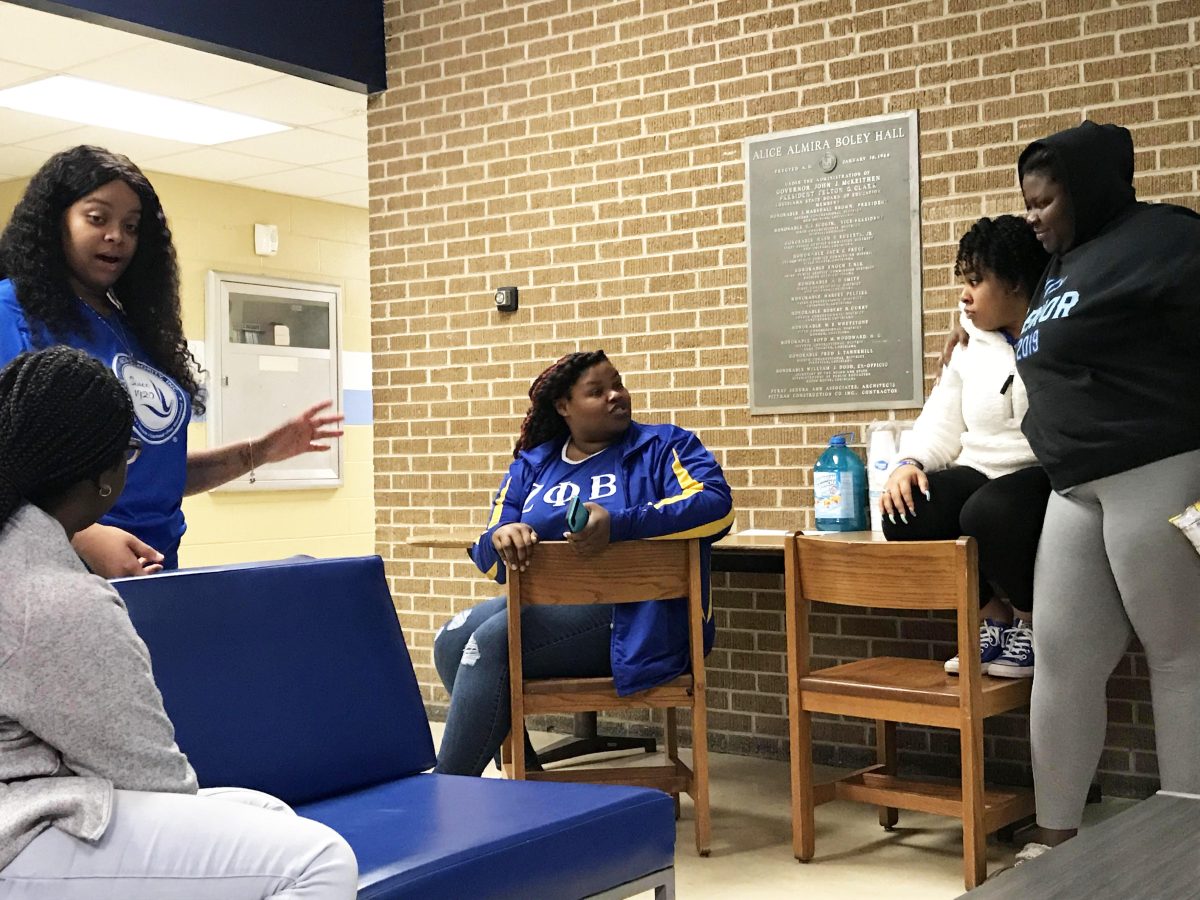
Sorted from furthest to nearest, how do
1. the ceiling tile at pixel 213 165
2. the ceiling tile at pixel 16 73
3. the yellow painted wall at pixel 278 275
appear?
the yellow painted wall at pixel 278 275
the ceiling tile at pixel 213 165
the ceiling tile at pixel 16 73

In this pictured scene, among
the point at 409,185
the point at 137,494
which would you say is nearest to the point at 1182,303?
the point at 137,494

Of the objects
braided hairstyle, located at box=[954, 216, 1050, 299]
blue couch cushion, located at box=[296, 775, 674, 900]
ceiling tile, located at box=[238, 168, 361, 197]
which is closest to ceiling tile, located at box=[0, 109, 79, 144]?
ceiling tile, located at box=[238, 168, 361, 197]

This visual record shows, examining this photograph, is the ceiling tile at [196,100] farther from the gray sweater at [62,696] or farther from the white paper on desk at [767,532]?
the gray sweater at [62,696]

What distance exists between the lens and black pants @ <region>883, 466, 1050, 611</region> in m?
2.97

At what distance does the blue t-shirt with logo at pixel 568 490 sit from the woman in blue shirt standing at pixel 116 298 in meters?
0.99

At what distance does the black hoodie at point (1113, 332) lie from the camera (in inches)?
105

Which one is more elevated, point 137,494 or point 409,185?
point 409,185

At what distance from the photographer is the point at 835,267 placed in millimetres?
4172

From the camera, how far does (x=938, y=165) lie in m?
3.96

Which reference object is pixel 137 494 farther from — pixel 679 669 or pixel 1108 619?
pixel 1108 619

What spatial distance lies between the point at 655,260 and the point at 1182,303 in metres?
2.16

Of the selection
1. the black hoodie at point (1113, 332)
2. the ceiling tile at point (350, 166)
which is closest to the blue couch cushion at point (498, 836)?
the black hoodie at point (1113, 332)

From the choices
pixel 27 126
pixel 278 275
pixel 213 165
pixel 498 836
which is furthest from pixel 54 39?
pixel 498 836

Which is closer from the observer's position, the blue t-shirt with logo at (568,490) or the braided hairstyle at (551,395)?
the blue t-shirt with logo at (568,490)
